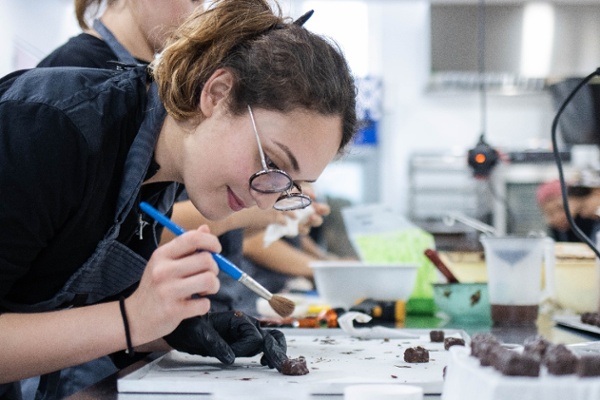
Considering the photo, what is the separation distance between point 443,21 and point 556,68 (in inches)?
41.6

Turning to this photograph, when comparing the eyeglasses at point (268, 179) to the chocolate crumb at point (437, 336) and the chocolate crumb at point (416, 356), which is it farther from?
the chocolate crumb at point (437, 336)

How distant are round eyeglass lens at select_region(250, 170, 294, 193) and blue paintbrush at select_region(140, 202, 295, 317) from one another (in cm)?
14

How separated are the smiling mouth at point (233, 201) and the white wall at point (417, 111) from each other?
583cm

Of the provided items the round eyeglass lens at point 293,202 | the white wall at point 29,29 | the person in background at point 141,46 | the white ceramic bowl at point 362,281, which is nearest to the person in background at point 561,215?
the white ceramic bowl at point 362,281

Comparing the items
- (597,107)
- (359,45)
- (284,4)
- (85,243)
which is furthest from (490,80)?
(85,243)

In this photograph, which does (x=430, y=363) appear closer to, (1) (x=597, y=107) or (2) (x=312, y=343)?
(2) (x=312, y=343)

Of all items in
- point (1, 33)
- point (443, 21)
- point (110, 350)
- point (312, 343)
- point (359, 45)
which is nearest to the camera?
point (110, 350)

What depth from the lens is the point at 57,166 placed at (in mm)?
1181

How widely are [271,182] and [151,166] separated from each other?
24cm

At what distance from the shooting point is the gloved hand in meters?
1.28

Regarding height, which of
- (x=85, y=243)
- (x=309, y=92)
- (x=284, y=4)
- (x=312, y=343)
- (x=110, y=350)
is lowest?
(x=312, y=343)

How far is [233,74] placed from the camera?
1354mm

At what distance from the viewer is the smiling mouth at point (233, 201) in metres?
1.39

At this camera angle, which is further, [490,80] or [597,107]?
[490,80]
